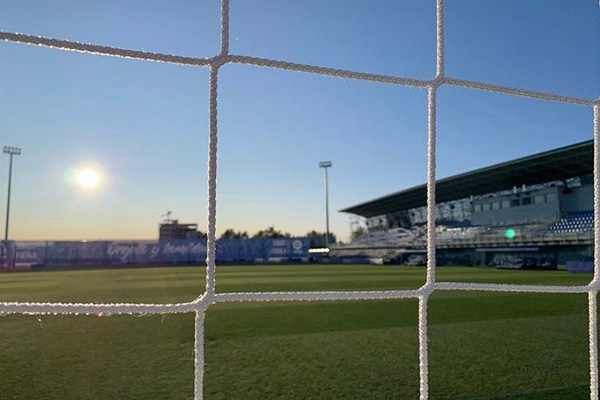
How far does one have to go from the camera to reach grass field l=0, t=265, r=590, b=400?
94.7 inches

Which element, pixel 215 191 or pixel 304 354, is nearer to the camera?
pixel 215 191

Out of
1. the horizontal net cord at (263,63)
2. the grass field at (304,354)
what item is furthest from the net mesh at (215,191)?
the grass field at (304,354)

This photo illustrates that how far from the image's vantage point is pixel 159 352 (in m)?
3.19

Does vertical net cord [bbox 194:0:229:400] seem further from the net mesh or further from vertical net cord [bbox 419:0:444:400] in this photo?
vertical net cord [bbox 419:0:444:400]

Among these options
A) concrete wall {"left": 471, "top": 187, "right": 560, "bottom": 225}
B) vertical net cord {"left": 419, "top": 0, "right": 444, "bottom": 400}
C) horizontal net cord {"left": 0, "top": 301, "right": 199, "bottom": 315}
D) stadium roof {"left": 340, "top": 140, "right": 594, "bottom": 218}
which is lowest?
horizontal net cord {"left": 0, "top": 301, "right": 199, "bottom": 315}

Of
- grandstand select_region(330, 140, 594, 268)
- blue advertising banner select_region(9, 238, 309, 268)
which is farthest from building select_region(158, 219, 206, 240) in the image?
grandstand select_region(330, 140, 594, 268)

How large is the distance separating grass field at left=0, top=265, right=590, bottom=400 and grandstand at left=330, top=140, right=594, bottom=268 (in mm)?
12964

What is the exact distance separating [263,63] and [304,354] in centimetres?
238

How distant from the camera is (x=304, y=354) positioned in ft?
10.3

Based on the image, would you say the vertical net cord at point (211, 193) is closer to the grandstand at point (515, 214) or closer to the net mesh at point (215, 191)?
the net mesh at point (215, 191)

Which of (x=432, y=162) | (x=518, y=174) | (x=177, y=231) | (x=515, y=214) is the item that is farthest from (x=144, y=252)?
(x=432, y=162)

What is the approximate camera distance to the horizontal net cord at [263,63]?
39.0 inches

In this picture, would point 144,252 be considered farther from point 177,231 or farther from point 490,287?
point 490,287

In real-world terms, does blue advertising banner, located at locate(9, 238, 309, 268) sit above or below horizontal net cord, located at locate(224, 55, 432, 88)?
below
